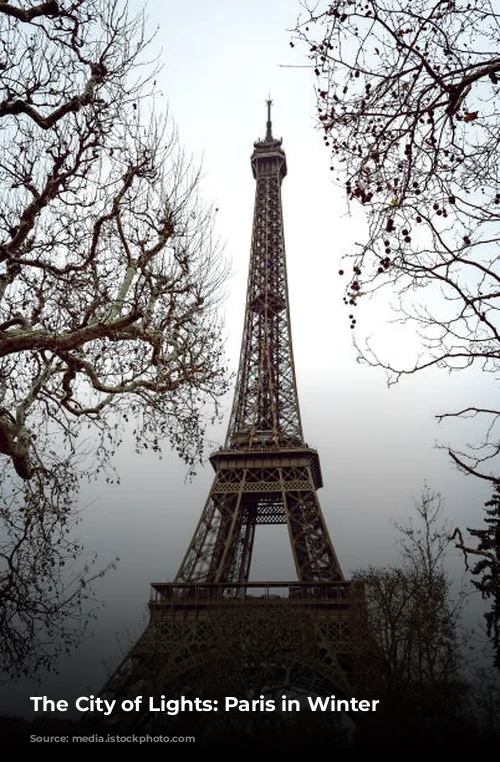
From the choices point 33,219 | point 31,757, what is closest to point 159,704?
point 31,757

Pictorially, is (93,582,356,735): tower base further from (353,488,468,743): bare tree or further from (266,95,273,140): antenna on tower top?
(266,95,273,140): antenna on tower top

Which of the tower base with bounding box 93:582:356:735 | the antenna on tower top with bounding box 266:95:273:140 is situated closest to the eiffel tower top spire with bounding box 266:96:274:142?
the antenna on tower top with bounding box 266:95:273:140

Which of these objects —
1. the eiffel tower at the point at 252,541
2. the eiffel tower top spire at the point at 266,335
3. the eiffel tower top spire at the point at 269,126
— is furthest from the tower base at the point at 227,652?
the eiffel tower top spire at the point at 269,126

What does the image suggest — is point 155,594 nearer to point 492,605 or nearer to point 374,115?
point 492,605

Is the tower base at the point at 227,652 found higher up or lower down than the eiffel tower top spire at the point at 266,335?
lower down

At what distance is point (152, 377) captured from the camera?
8.77 meters

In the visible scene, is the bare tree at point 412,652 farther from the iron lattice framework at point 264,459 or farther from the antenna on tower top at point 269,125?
the antenna on tower top at point 269,125

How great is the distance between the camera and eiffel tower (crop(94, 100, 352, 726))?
27906 millimetres

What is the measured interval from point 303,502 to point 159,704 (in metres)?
13.8

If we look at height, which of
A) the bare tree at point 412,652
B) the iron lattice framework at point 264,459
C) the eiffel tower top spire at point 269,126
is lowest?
the bare tree at point 412,652

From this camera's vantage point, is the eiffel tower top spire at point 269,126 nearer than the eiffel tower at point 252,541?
No

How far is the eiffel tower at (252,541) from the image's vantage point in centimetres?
2791

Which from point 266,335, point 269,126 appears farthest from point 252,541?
point 269,126

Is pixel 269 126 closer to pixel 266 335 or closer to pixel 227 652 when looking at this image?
pixel 266 335
